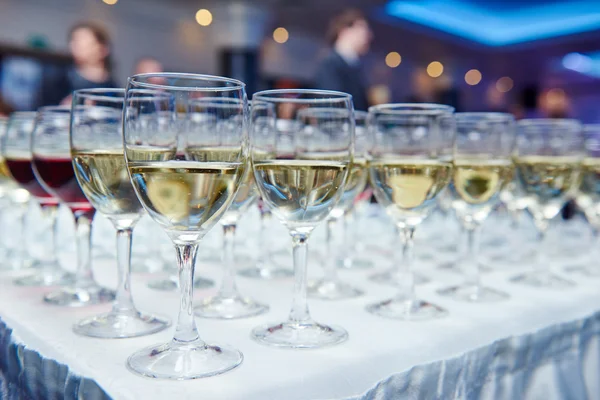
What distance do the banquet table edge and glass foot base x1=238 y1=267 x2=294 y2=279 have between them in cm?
44

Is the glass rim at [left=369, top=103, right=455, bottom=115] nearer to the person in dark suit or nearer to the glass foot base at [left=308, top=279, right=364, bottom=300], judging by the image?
the glass foot base at [left=308, top=279, right=364, bottom=300]

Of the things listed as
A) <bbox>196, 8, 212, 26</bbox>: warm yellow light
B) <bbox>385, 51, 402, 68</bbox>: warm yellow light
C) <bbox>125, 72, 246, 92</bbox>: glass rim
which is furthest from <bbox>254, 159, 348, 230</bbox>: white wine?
<bbox>385, 51, 402, 68</bbox>: warm yellow light

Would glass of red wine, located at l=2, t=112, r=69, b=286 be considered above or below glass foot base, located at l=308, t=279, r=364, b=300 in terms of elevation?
above

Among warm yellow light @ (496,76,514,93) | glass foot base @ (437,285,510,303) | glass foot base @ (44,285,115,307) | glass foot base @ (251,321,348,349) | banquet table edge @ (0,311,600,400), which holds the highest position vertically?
warm yellow light @ (496,76,514,93)

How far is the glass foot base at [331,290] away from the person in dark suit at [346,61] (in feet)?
8.11

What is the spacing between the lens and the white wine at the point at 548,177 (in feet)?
3.56

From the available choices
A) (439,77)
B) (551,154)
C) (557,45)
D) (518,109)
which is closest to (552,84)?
(518,109)

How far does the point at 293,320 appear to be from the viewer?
728 mm

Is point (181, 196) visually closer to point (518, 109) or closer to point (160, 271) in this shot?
point (160, 271)

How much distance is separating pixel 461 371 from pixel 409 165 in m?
0.30

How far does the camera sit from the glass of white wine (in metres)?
0.74

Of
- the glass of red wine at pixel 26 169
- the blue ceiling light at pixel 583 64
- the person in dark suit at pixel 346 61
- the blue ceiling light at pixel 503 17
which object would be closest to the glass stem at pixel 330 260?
the glass of red wine at pixel 26 169

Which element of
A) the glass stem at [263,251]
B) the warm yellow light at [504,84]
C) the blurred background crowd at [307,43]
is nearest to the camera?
the glass stem at [263,251]

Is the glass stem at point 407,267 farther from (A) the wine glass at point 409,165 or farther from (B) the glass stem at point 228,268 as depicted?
(B) the glass stem at point 228,268
